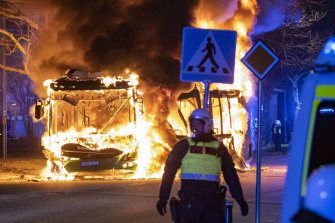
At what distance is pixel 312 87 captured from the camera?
3391 mm

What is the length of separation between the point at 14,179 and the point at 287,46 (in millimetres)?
16825

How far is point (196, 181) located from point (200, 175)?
69mm

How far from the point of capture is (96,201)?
11492 mm

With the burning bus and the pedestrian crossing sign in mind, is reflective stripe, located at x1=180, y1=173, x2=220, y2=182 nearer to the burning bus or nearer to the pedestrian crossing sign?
the pedestrian crossing sign

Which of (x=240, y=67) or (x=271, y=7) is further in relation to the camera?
(x=271, y=7)

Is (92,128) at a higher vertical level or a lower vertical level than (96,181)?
higher

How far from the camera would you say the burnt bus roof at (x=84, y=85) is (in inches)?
599

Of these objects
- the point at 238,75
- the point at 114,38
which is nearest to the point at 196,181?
the point at 114,38

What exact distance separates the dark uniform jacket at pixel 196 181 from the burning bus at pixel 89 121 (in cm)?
924

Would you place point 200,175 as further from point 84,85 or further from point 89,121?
point 89,121

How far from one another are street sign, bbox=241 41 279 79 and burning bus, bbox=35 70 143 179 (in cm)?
745

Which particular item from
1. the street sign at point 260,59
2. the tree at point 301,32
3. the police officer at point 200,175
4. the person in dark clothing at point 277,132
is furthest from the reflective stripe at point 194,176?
the person in dark clothing at point 277,132

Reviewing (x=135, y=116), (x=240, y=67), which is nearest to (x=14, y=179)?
(x=135, y=116)

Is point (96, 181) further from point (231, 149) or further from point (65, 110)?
point (231, 149)
